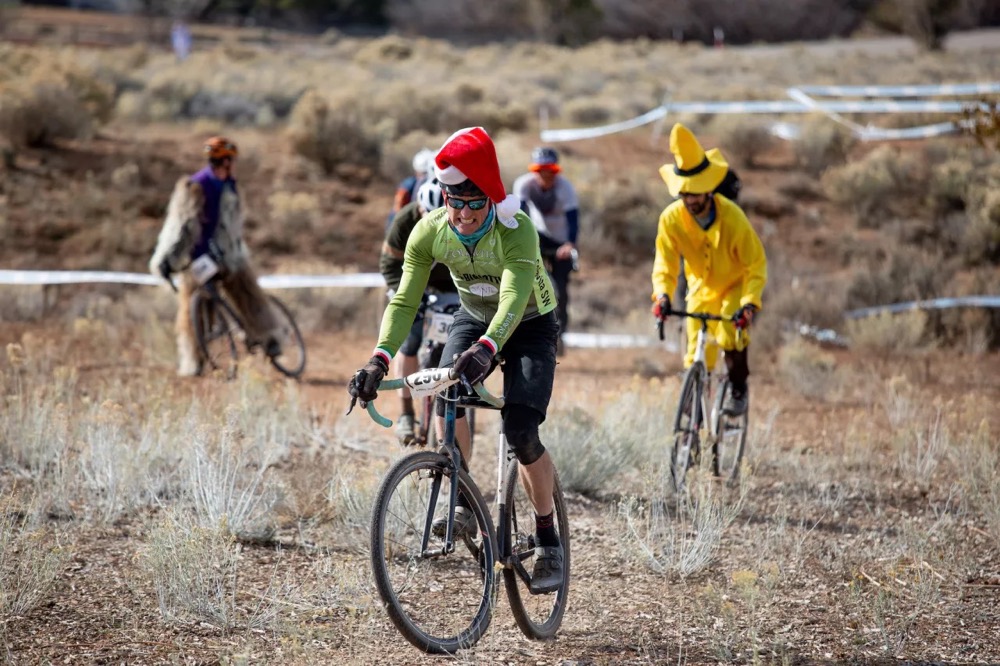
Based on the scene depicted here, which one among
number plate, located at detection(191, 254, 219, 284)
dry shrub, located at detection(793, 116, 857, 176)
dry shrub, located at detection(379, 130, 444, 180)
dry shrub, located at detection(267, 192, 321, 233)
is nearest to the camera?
number plate, located at detection(191, 254, 219, 284)

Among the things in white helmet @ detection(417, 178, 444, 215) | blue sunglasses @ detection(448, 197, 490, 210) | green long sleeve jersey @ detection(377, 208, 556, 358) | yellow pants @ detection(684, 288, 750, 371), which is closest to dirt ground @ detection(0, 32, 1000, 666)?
yellow pants @ detection(684, 288, 750, 371)

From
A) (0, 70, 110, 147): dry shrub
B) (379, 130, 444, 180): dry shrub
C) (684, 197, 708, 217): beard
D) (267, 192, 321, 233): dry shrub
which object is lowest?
(684, 197, 708, 217): beard

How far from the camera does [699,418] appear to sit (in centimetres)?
715

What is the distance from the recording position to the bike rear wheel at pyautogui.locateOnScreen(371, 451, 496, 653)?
14.4 feet

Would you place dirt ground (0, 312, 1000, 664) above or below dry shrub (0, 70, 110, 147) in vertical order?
below

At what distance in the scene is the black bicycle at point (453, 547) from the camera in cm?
439

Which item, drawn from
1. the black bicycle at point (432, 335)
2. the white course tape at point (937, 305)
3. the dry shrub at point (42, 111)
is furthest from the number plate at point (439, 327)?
the dry shrub at point (42, 111)

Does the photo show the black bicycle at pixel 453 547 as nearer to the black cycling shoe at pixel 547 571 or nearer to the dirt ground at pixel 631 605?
the black cycling shoe at pixel 547 571

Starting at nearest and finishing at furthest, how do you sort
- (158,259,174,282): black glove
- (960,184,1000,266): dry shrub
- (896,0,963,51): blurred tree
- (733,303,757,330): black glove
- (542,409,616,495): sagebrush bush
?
1. (733,303,757,330): black glove
2. (542,409,616,495): sagebrush bush
3. (158,259,174,282): black glove
4. (960,184,1000,266): dry shrub
5. (896,0,963,51): blurred tree

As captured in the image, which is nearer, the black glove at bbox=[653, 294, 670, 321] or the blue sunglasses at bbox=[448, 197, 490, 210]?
the blue sunglasses at bbox=[448, 197, 490, 210]

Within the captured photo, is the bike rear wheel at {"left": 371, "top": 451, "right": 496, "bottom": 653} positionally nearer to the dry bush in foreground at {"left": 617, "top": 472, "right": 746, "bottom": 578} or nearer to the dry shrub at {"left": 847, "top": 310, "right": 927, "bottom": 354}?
the dry bush in foreground at {"left": 617, "top": 472, "right": 746, "bottom": 578}

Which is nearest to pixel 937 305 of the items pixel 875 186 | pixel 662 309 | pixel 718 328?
pixel 875 186

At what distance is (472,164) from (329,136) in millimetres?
16903

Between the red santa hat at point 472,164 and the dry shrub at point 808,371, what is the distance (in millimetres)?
7158
